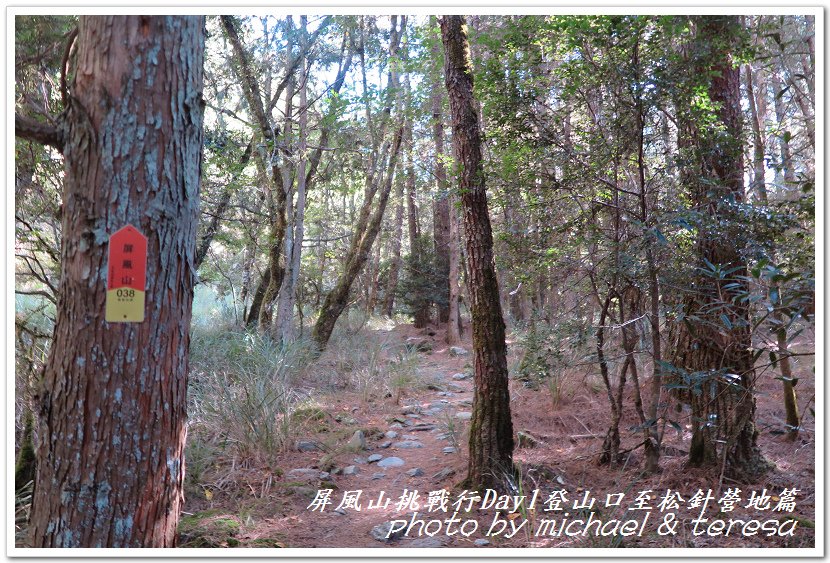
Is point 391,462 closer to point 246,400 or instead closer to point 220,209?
point 246,400

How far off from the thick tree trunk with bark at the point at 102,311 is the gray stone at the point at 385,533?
53.9 inches

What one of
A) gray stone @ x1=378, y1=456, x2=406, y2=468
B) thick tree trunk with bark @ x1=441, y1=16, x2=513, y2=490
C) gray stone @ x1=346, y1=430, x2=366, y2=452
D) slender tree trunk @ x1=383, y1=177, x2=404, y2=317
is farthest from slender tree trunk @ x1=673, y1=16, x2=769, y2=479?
slender tree trunk @ x1=383, y1=177, x2=404, y2=317

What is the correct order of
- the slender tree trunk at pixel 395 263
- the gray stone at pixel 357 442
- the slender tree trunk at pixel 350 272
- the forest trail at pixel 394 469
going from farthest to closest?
the slender tree trunk at pixel 395 263
the slender tree trunk at pixel 350 272
the gray stone at pixel 357 442
the forest trail at pixel 394 469

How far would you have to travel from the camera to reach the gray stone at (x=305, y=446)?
14.9 ft

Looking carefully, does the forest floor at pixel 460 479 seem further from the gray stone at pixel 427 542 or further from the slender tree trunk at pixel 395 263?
the slender tree trunk at pixel 395 263

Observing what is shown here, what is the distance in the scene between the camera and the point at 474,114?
3.89 m

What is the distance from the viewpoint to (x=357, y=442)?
4809 millimetres

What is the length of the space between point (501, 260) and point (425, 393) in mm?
2804

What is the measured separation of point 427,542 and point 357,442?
1762mm

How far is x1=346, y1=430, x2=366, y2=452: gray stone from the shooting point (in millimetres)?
4738

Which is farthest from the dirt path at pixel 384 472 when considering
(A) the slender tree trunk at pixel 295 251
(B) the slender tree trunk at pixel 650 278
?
(A) the slender tree trunk at pixel 295 251

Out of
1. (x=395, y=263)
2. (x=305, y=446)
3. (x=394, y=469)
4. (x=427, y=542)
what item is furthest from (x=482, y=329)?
(x=395, y=263)

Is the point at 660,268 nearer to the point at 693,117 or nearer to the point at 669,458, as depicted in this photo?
the point at 693,117

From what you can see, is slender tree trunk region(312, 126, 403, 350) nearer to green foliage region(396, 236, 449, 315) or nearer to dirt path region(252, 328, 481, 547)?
dirt path region(252, 328, 481, 547)
